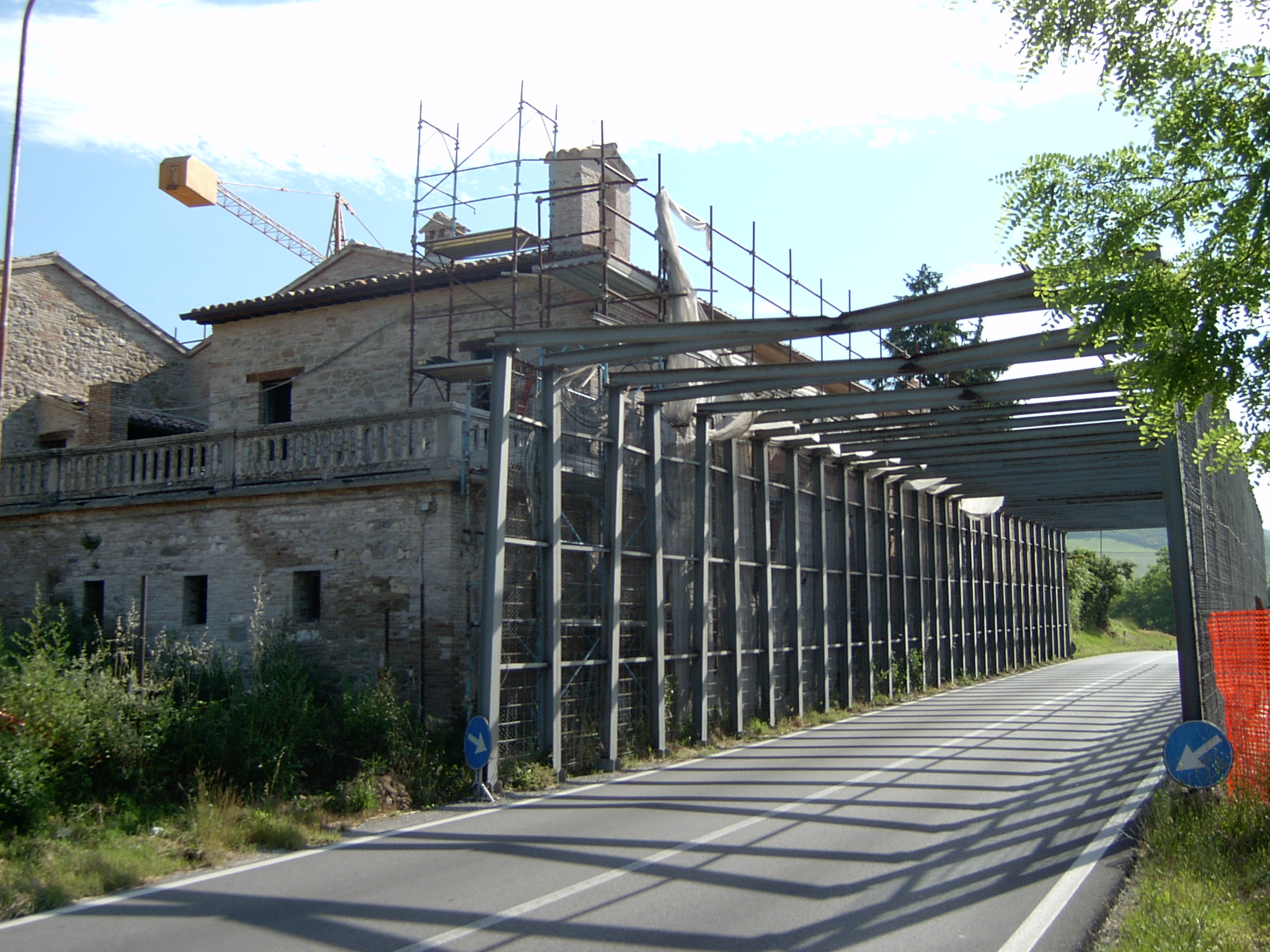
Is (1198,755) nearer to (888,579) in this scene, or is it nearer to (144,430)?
(888,579)

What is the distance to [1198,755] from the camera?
26.8ft

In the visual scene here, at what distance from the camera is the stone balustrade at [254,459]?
13.3m

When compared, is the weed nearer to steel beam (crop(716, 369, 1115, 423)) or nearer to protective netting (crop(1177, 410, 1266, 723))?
steel beam (crop(716, 369, 1115, 423))

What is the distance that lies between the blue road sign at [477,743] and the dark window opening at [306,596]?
4053 millimetres

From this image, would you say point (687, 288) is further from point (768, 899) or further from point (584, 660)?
point (768, 899)

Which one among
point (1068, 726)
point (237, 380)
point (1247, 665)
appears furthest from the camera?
point (237, 380)

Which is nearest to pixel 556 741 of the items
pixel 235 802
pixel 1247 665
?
pixel 235 802

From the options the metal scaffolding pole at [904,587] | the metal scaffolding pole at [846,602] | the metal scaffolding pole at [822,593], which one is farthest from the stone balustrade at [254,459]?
the metal scaffolding pole at [904,587]

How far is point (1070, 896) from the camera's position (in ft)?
22.9

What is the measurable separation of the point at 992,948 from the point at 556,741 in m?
6.95

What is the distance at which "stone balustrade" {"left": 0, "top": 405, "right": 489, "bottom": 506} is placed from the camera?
13.3 m

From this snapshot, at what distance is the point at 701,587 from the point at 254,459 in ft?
21.9

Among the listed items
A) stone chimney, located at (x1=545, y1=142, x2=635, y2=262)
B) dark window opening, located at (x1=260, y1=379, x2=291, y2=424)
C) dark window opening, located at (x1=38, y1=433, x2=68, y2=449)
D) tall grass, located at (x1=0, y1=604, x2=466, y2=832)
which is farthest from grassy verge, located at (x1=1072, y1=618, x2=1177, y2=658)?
tall grass, located at (x1=0, y1=604, x2=466, y2=832)

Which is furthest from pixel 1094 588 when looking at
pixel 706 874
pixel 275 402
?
pixel 706 874
